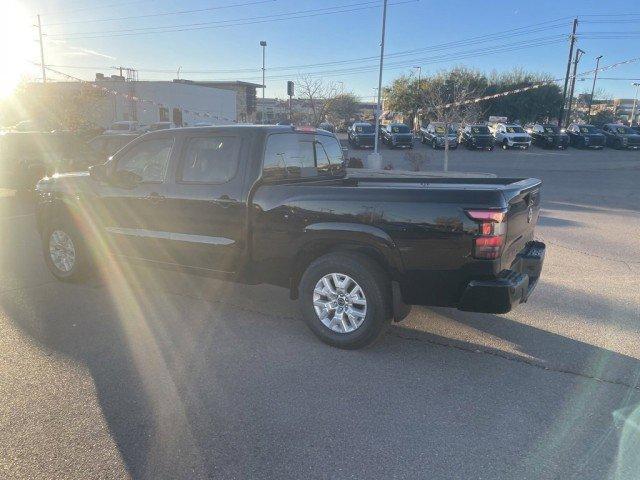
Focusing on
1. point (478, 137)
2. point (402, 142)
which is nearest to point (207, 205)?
point (402, 142)

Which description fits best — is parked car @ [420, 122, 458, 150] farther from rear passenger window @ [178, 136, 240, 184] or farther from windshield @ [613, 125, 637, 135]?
rear passenger window @ [178, 136, 240, 184]

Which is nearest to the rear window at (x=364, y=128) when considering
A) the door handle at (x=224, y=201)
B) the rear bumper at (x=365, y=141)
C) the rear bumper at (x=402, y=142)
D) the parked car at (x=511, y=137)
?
the rear bumper at (x=365, y=141)

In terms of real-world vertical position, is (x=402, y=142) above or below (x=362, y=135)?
below

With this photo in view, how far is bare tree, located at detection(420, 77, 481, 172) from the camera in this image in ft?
74.0

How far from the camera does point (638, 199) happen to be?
588 inches

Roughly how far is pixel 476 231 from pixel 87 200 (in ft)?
14.2

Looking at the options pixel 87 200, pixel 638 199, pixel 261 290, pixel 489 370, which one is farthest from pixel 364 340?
pixel 638 199

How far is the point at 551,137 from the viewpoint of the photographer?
120 feet

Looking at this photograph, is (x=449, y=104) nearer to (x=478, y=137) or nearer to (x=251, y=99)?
(x=478, y=137)

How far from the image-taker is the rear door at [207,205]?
178 inches

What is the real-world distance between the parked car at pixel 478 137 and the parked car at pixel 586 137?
8281mm

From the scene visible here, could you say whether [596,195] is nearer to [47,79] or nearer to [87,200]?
[87,200]

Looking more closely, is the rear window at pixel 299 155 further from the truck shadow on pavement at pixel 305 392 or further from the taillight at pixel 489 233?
the taillight at pixel 489 233

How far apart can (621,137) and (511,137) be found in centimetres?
958
